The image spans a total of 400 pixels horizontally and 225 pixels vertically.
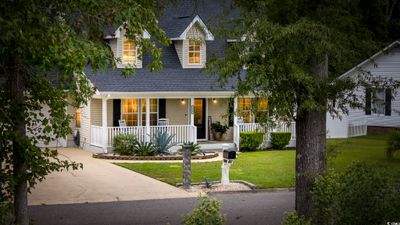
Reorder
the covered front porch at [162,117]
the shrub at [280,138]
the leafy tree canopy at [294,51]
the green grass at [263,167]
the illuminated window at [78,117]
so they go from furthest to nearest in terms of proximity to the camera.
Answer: the illuminated window at [78,117] < the shrub at [280,138] < the covered front porch at [162,117] < the green grass at [263,167] < the leafy tree canopy at [294,51]

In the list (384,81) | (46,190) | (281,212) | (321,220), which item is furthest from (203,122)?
(321,220)

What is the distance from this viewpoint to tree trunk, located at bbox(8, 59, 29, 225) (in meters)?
10.0

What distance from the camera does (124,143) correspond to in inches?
1100

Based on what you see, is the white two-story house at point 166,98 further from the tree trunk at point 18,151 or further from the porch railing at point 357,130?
the tree trunk at point 18,151

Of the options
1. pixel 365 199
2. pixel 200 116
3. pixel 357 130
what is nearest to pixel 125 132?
pixel 200 116

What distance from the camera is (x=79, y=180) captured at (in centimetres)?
2172

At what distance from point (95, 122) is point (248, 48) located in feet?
61.9

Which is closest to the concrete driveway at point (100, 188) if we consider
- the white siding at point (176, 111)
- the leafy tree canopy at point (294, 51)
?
the leafy tree canopy at point (294, 51)

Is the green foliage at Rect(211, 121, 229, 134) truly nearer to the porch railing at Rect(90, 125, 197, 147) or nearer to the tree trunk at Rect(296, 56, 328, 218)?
the porch railing at Rect(90, 125, 197, 147)

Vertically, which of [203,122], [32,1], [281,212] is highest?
[32,1]

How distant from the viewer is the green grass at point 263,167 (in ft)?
71.0

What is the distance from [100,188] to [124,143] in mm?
7849

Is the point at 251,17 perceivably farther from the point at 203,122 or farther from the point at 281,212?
the point at 203,122

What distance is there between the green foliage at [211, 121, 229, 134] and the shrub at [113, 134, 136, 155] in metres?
4.95
